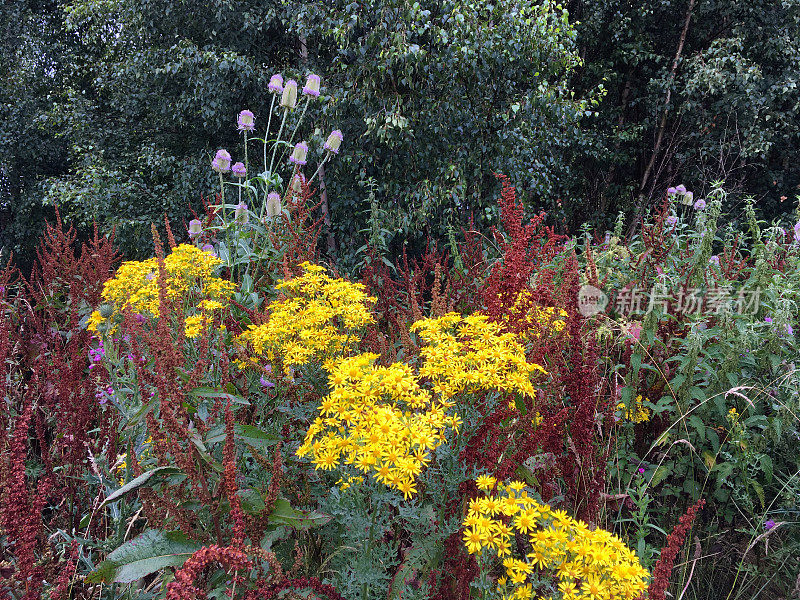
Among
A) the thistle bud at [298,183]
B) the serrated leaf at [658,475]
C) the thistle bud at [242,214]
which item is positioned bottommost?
the serrated leaf at [658,475]

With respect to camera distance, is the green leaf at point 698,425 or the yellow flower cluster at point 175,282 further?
the green leaf at point 698,425

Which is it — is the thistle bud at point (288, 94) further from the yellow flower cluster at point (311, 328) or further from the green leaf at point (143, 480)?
the green leaf at point (143, 480)

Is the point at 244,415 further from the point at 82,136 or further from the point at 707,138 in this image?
the point at 707,138

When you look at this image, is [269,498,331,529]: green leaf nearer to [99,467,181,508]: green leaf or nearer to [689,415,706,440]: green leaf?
[99,467,181,508]: green leaf

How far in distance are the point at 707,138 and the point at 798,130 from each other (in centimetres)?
126

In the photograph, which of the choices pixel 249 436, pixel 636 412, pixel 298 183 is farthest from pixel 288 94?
pixel 249 436

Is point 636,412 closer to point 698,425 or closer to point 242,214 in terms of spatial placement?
point 698,425

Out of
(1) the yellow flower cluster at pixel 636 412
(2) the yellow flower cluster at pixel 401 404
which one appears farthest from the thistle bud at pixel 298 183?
(1) the yellow flower cluster at pixel 636 412

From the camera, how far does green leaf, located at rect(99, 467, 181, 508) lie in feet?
3.85

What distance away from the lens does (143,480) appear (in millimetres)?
1199

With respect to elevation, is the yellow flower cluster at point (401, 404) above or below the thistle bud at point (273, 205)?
below

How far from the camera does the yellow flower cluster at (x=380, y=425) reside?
3.68ft

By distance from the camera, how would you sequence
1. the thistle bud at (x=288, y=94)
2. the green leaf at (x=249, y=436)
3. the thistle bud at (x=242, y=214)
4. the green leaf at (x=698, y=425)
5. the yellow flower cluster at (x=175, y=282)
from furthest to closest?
the thistle bud at (x=288, y=94) → the thistle bud at (x=242, y=214) → the green leaf at (x=698, y=425) → the yellow flower cluster at (x=175, y=282) → the green leaf at (x=249, y=436)

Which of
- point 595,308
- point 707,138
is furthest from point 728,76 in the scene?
point 595,308
